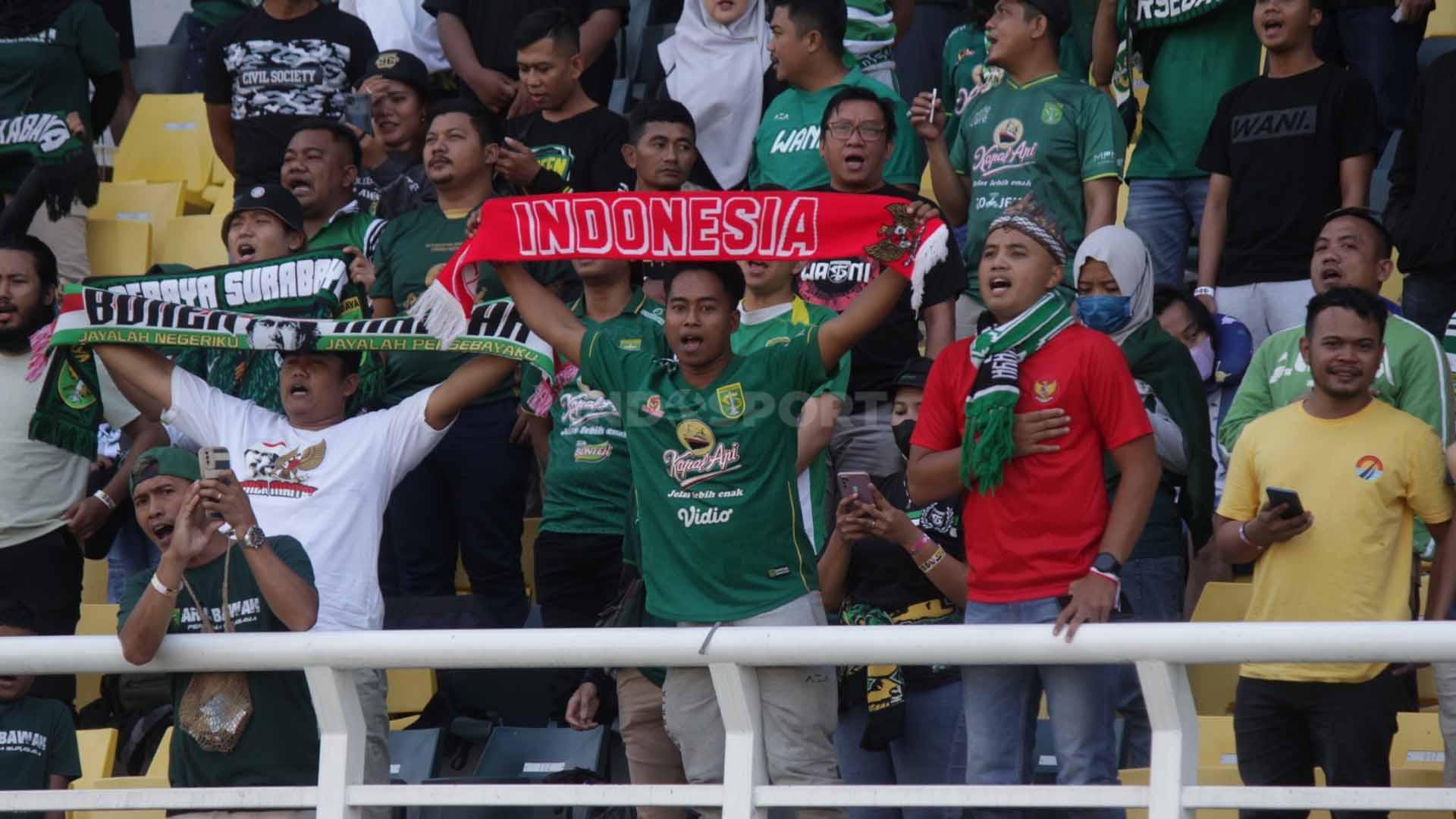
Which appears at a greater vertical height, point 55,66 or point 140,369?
point 55,66

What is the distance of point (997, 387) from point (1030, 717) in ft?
2.81

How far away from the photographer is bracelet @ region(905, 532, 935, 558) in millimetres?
5656

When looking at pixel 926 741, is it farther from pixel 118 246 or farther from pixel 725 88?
pixel 118 246

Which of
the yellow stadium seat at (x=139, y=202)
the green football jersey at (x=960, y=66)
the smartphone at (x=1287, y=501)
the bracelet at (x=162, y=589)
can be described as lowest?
the bracelet at (x=162, y=589)

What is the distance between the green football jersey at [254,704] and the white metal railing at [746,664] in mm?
507

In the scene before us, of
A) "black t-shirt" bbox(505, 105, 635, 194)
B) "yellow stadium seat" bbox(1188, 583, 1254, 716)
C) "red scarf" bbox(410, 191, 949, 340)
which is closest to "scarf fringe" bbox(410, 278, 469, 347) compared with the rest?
"red scarf" bbox(410, 191, 949, 340)

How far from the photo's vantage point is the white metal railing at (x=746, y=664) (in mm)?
4051

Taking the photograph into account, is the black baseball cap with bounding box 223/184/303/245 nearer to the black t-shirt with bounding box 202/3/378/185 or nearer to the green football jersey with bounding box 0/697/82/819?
the black t-shirt with bounding box 202/3/378/185

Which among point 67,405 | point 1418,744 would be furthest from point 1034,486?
point 67,405

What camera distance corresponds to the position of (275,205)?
7.53m

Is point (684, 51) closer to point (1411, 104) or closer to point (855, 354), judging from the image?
point (855, 354)

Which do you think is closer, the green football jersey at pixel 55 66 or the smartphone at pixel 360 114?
the green football jersey at pixel 55 66

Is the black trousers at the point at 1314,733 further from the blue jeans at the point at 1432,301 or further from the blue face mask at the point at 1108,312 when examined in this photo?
the blue jeans at the point at 1432,301

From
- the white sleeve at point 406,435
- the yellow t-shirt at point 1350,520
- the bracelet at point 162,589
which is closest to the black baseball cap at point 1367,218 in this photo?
the yellow t-shirt at point 1350,520
